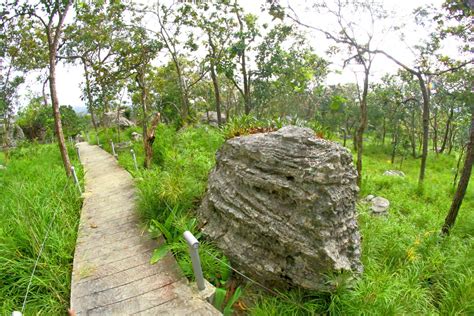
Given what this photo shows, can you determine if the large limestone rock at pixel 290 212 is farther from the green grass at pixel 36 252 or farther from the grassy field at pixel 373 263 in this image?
the green grass at pixel 36 252

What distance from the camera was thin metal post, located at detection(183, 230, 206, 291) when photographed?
119 inches

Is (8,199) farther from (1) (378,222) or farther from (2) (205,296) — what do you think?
(1) (378,222)

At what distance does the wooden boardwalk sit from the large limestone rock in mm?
968

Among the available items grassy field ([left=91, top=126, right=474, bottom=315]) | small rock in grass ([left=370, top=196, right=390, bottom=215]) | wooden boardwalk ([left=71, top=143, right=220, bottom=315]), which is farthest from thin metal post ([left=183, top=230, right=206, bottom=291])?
small rock in grass ([left=370, top=196, right=390, bottom=215])

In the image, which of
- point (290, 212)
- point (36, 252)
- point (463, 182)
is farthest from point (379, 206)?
point (36, 252)

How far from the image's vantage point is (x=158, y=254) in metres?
3.82

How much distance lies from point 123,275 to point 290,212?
231 centimetres

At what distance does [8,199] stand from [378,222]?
23.7 feet

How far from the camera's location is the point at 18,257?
3.64 m

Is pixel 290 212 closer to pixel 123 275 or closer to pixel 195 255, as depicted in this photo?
pixel 195 255

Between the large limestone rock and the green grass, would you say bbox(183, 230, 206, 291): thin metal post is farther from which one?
the green grass

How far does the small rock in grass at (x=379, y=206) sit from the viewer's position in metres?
8.01

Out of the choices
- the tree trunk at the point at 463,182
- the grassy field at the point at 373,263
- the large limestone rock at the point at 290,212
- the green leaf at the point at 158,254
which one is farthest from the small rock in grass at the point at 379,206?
the green leaf at the point at 158,254

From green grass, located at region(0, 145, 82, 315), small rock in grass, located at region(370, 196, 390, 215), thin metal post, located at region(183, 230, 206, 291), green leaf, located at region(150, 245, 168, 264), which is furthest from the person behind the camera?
small rock in grass, located at region(370, 196, 390, 215)
